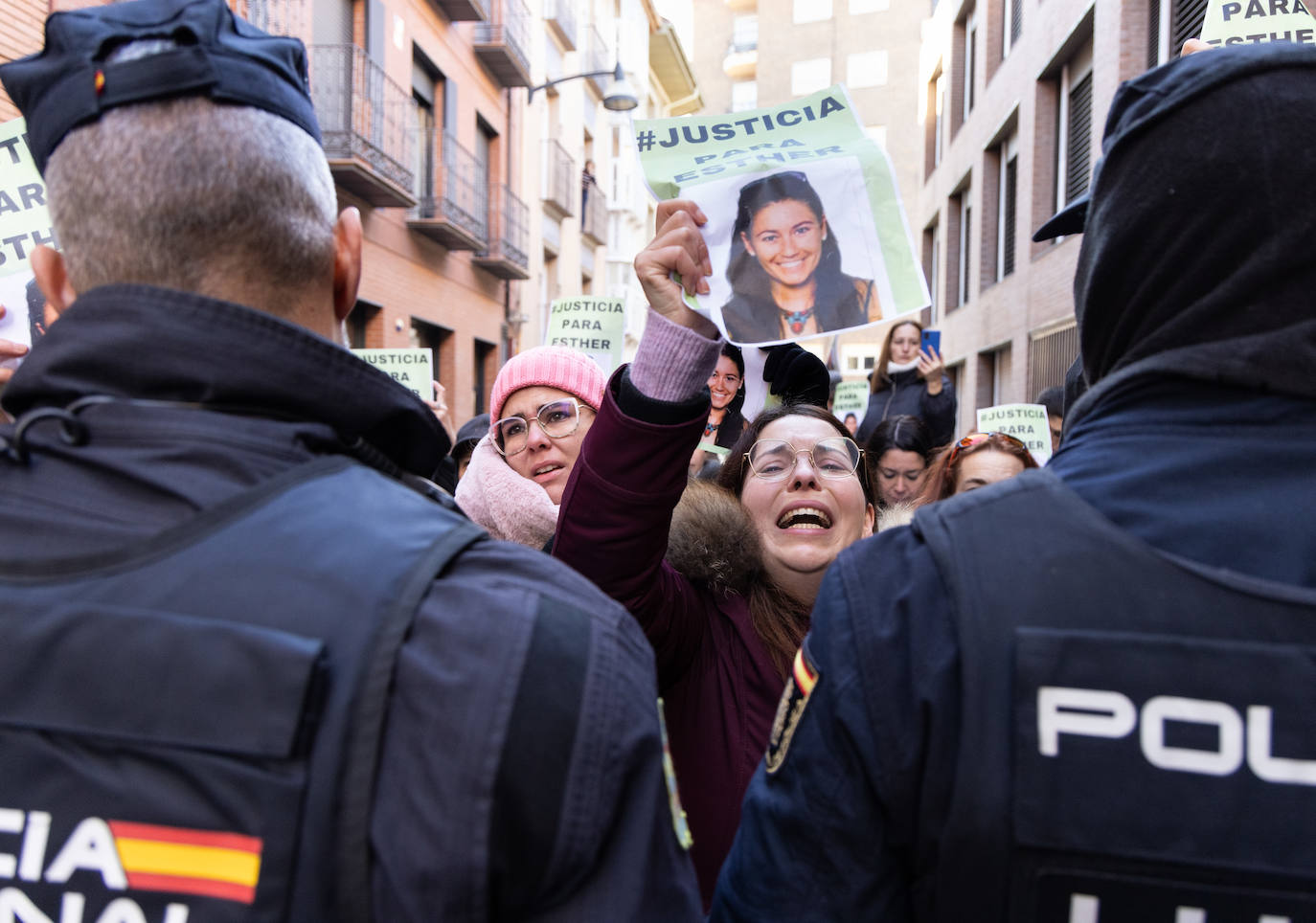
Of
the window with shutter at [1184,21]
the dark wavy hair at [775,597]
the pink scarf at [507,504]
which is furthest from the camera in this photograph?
the window with shutter at [1184,21]

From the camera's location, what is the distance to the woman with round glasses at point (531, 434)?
9.83 feet

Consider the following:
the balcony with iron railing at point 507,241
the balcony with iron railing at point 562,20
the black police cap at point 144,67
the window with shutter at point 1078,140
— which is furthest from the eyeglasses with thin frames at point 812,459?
the balcony with iron railing at point 562,20

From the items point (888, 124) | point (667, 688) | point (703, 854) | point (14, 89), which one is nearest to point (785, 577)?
point (667, 688)

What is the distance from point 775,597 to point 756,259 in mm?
868

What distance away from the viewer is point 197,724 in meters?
0.95

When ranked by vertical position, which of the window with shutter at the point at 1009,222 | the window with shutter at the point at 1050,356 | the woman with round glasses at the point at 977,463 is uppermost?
the window with shutter at the point at 1009,222

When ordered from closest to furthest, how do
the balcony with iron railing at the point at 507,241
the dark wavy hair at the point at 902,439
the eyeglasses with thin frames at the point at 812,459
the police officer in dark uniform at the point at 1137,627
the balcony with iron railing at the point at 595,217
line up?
the police officer in dark uniform at the point at 1137,627
the eyeglasses with thin frames at the point at 812,459
the dark wavy hair at the point at 902,439
the balcony with iron railing at the point at 507,241
the balcony with iron railing at the point at 595,217

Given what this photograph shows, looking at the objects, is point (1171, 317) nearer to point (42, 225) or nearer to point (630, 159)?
point (42, 225)

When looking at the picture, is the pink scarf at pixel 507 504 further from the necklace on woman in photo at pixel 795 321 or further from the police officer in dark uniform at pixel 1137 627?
the police officer in dark uniform at pixel 1137 627

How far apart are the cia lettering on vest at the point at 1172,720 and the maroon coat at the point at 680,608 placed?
3.00 ft

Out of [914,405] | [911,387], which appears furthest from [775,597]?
[911,387]

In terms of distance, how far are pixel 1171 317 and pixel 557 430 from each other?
2.15 meters

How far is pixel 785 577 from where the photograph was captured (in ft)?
8.18

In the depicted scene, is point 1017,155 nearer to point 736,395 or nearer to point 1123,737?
point 736,395
